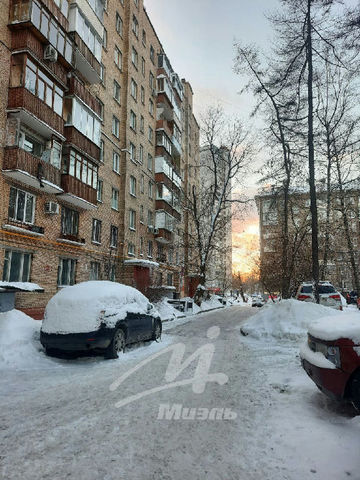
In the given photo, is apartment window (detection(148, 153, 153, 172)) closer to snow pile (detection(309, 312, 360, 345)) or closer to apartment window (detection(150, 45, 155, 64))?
apartment window (detection(150, 45, 155, 64))

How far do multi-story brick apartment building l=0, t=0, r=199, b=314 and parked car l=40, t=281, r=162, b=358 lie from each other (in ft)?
25.6

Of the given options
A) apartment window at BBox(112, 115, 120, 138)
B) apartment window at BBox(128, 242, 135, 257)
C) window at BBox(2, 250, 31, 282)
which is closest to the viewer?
window at BBox(2, 250, 31, 282)

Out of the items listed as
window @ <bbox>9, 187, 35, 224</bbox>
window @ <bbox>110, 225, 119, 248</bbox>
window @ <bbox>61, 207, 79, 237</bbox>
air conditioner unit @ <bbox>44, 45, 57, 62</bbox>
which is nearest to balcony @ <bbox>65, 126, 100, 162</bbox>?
air conditioner unit @ <bbox>44, 45, 57, 62</bbox>

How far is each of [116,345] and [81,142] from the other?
13.8 metres

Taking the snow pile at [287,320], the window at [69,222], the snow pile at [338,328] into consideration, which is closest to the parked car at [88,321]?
the snow pile at [338,328]

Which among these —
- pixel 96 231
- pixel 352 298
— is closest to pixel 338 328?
pixel 96 231

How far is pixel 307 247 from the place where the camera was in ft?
94.9

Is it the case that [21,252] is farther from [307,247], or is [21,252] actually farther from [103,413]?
[307,247]

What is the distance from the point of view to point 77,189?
1803cm

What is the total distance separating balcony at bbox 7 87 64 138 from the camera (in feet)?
47.9

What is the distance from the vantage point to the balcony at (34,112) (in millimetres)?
14594

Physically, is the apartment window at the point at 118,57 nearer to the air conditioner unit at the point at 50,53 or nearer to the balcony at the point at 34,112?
→ the air conditioner unit at the point at 50,53

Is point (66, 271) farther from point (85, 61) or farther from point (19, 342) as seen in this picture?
point (85, 61)

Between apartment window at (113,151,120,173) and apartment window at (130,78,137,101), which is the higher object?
apartment window at (130,78,137,101)
